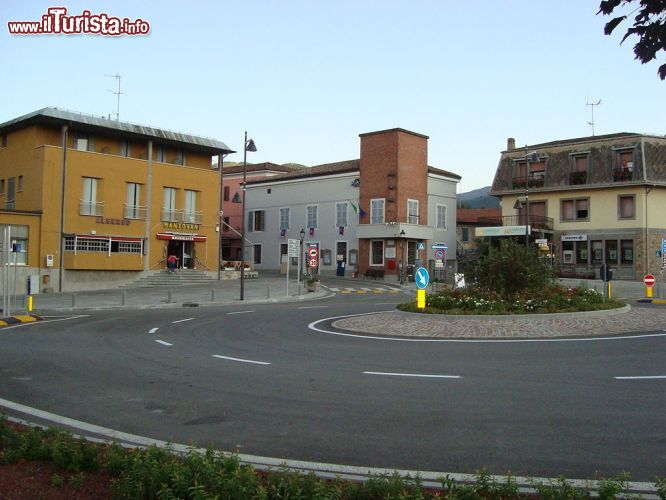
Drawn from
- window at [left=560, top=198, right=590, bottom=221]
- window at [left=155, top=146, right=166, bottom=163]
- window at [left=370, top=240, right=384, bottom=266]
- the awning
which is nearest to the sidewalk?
the awning

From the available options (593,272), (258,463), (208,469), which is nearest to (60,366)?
(258,463)

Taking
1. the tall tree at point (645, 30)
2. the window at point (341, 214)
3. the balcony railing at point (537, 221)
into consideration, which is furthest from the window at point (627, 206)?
the tall tree at point (645, 30)

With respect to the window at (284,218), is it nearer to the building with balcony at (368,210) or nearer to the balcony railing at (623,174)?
the building with balcony at (368,210)

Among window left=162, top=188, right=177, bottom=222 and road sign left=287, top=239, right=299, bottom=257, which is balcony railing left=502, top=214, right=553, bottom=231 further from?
window left=162, top=188, right=177, bottom=222

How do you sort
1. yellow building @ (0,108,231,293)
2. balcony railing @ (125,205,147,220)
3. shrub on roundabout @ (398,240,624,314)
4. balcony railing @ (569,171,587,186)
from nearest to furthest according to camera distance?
1. shrub on roundabout @ (398,240,624,314)
2. yellow building @ (0,108,231,293)
3. balcony railing @ (125,205,147,220)
4. balcony railing @ (569,171,587,186)

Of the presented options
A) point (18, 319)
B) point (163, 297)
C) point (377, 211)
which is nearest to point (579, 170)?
point (377, 211)

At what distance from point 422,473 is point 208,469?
5.69 feet

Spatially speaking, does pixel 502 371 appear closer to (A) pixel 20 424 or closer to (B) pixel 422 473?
(B) pixel 422 473

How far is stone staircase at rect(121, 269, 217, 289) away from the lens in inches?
1543

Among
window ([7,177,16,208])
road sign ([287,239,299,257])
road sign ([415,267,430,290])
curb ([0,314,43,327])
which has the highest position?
window ([7,177,16,208])

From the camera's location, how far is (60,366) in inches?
431

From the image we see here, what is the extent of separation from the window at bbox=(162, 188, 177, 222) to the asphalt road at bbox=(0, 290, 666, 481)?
28.2 m

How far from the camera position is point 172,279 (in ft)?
134

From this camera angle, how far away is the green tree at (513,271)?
737 inches
